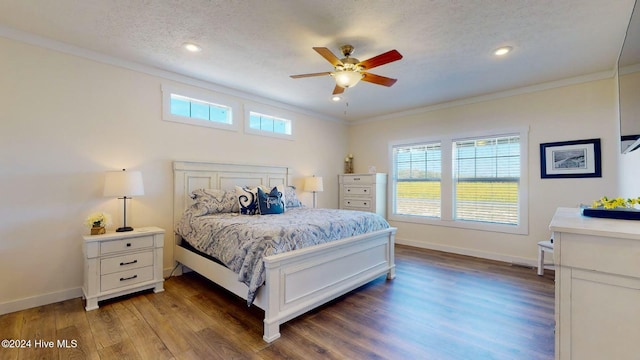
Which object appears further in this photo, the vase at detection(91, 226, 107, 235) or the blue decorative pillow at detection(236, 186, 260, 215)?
the blue decorative pillow at detection(236, 186, 260, 215)

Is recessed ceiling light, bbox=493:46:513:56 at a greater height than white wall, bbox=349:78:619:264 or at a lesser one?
greater

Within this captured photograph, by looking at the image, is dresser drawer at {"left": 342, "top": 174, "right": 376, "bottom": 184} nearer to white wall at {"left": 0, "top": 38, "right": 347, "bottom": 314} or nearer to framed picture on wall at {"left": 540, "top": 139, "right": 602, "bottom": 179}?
framed picture on wall at {"left": 540, "top": 139, "right": 602, "bottom": 179}

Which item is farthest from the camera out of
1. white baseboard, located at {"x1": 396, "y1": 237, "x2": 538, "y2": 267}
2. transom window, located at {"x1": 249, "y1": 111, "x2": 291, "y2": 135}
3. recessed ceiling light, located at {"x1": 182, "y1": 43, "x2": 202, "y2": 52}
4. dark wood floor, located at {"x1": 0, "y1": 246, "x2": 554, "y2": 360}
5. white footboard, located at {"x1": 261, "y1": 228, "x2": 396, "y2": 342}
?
transom window, located at {"x1": 249, "y1": 111, "x2": 291, "y2": 135}

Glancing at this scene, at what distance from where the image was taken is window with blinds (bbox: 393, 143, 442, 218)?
5055mm

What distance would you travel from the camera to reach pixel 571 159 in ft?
12.2

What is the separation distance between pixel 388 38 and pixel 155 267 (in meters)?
3.45

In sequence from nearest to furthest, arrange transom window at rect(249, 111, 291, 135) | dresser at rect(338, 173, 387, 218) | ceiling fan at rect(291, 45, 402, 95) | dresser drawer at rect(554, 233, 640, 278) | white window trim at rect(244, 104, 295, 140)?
dresser drawer at rect(554, 233, 640, 278) < ceiling fan at rect(291, 45, 402, 95) < white window trim at rect(244, 104, 295, 140) < transom window at rect(249, 111, 291, 135) < dresser at rect(338, 173, 387, 218)

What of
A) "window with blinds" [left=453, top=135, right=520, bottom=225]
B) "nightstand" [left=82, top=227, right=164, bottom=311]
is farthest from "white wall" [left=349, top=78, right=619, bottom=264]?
"nightstand" [left=82, top=227, right=164, bottom=311]

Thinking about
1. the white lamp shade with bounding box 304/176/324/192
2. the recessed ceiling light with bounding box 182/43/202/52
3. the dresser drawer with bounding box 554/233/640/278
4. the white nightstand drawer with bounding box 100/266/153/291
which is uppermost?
the recessed ceiling light with bounding box 182/43/202/52

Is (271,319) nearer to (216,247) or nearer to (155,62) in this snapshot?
(216,247)

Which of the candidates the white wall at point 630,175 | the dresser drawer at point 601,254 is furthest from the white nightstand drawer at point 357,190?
the dresser drawer at point 601,254

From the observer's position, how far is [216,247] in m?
2.72

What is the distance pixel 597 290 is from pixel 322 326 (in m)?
1.83

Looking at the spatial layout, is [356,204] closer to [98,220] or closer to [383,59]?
[383,59]
